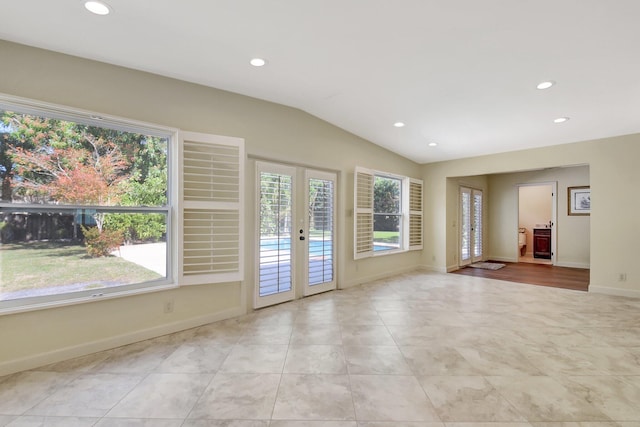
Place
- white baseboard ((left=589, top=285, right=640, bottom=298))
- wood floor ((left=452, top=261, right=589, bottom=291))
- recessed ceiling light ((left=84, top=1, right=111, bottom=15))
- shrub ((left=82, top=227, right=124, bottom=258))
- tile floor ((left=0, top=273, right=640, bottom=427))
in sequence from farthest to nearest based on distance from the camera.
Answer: wood floor ((left=452, top=261, right=589, bottom=291)) → white baseboard ((left=589, top=285, right=640, bottom=298)) → shrub ((left=82, top=227, right=124, bottom=258)) → recessed ceiling light ((left=84, top=1, right=111, bottom=15)) → tile floor ((left=0, top=273, right=640, bottom=427))

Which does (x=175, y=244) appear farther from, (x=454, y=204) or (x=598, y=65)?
(x=454, y=204)

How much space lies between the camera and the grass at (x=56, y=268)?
232cm

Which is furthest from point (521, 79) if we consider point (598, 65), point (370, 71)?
point (370, 71)

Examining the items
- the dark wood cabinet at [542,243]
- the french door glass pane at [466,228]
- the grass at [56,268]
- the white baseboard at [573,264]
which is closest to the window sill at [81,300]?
the grass at [56,268]

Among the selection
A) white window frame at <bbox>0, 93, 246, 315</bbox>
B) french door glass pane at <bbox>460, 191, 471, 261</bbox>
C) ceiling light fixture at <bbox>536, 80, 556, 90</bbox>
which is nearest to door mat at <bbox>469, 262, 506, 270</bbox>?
french door glass pane at <bbox>460, 191, 471, 261</bbox>

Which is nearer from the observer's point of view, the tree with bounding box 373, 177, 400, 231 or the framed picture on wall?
the tree with bounding box 373, 177, 400, 231

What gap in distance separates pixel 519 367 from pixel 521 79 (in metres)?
2.69

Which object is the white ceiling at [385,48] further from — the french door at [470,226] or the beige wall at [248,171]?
the french door at [470,226]

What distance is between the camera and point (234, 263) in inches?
133

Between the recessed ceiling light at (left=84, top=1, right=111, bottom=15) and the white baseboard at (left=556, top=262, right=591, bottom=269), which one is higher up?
the recessed ceiling light at (left=84, top=1, right=111, bottom=15)

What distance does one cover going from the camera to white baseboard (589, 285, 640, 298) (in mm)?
4363

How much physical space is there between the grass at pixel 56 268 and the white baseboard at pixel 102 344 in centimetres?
50

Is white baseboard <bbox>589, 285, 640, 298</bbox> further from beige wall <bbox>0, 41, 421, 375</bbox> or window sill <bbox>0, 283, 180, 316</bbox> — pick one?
window sill <bbox>0, 283, 180, 316</bbox>

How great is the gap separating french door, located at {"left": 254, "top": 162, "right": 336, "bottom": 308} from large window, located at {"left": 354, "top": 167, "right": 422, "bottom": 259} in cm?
54
